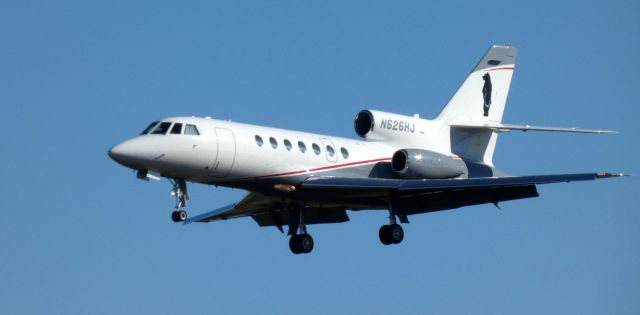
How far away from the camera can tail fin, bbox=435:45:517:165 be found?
119ft

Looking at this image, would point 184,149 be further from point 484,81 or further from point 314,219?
point 484,81

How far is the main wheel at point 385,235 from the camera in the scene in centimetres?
3403

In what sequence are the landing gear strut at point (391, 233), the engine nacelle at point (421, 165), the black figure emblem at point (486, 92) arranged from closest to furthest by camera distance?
the engine nacelle at point (421, 165)
the landing gear strut at point (391, 233)
the black figure emblem at point (486, 92)

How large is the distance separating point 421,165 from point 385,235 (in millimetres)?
2006

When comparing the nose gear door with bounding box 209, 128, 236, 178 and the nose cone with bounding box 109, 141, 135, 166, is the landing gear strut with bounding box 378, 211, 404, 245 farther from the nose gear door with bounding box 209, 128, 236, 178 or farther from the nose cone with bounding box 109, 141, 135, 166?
the nose cone with bounding box 109, 141, 135, 166

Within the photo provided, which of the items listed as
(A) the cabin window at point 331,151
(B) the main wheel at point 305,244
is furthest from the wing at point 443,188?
(B) the main wheel at point 305,244

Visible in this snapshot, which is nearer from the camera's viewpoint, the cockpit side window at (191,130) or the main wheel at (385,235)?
the cockpit side window at (191,130)

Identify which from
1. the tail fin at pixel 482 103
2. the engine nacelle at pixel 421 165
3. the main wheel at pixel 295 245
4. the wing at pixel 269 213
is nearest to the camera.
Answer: the engine nacelle at pixel 421 165

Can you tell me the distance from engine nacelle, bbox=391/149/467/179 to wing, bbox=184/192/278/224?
3.32 m

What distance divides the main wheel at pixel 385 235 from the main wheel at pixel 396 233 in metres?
0.05

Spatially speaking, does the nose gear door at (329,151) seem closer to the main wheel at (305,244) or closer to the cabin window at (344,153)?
the cabin window at (344,153)

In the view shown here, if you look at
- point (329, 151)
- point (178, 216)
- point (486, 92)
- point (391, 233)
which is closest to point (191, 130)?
point (178, 216)

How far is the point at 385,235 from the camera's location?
112 ft

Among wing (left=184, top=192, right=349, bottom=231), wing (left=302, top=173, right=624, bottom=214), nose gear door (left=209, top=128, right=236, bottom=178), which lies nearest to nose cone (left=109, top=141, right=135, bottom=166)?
nose gear door (left=209, top=128, right=236, bottom=178)
